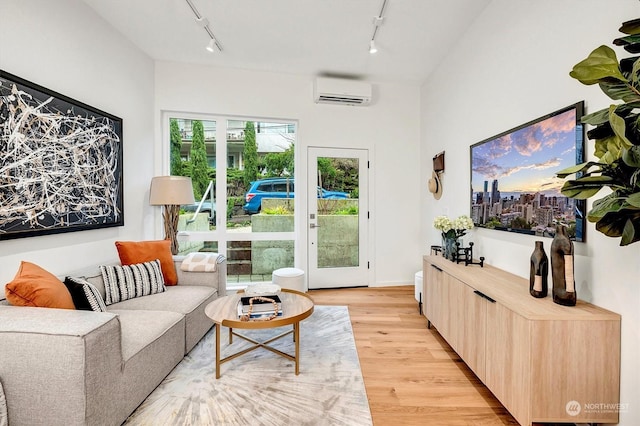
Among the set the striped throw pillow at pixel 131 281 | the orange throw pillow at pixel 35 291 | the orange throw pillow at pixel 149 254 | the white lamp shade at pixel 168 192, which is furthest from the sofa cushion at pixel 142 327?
the white lamp shade at pixel 168 192

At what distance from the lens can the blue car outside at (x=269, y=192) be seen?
4051 millimetres

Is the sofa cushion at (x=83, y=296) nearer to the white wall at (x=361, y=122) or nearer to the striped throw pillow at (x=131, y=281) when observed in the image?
the striped throw pillow at (x=131, y=281)

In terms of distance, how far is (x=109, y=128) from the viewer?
9.43ft

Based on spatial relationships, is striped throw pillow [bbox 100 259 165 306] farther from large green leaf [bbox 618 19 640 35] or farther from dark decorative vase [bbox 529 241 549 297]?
large green leaf [bbox 618 19 640 35]

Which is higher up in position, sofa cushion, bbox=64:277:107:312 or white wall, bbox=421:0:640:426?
white wall, bbox=421:0:640:426

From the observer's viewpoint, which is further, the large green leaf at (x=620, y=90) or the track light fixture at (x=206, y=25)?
the track light fixture at (x=206, y=25)

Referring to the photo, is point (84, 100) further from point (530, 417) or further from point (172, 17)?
point (530, 417)

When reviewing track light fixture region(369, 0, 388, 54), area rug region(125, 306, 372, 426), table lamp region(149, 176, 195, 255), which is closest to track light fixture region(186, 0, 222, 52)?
table lamp region(149, 176, 195, 255)

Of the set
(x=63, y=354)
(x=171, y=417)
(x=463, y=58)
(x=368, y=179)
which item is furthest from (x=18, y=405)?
(x=463, y=58)

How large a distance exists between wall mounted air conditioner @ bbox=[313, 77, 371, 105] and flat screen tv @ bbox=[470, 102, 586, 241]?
5.74ft

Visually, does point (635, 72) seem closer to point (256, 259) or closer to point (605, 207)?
point (605, 207)

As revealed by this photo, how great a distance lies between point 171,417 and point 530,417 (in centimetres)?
190

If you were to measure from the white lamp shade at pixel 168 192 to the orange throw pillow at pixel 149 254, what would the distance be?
19.2 inches

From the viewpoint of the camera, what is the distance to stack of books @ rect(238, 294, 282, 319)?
2.05 m
